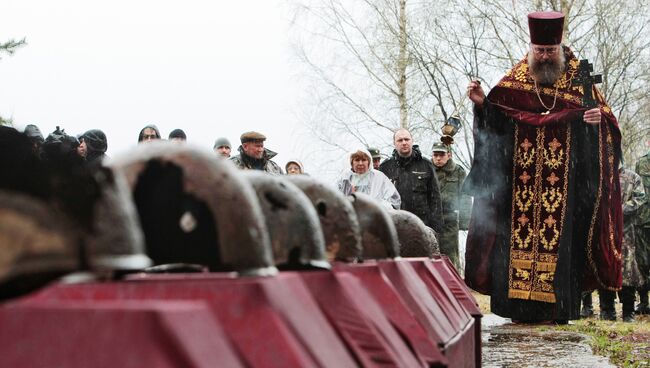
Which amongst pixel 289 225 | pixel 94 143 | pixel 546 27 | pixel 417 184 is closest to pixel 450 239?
pixel 417 184

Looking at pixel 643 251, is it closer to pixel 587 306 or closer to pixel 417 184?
pixel 587 306

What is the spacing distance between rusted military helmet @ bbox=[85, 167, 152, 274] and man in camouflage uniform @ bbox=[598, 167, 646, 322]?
40.4 feet

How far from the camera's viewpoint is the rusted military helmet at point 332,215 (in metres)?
2.94

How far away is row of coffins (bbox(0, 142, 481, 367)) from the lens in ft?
3.77

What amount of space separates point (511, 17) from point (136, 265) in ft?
90.9

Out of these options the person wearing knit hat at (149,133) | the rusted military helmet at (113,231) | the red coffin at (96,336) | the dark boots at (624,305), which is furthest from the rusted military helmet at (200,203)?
the dark boots at (624,305)

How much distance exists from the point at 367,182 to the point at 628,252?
4.61 meters

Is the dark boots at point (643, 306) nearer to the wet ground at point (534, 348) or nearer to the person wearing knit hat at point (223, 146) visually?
the wet ground at point (534, 348)

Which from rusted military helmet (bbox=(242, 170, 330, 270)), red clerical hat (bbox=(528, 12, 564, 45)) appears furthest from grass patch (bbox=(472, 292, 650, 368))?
rusted military helmet (bbox=(242, 170, 330, 270))

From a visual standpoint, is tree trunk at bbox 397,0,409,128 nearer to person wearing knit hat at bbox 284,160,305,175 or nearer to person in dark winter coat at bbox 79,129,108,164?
person wearing knit hat at bbox 284,160,305,175

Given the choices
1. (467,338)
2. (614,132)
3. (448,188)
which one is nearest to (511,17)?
(448,188)

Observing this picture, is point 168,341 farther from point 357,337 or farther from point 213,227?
point 357,337

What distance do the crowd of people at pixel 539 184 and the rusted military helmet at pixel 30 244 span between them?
30.5 ft

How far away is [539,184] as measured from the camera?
11.0 m
